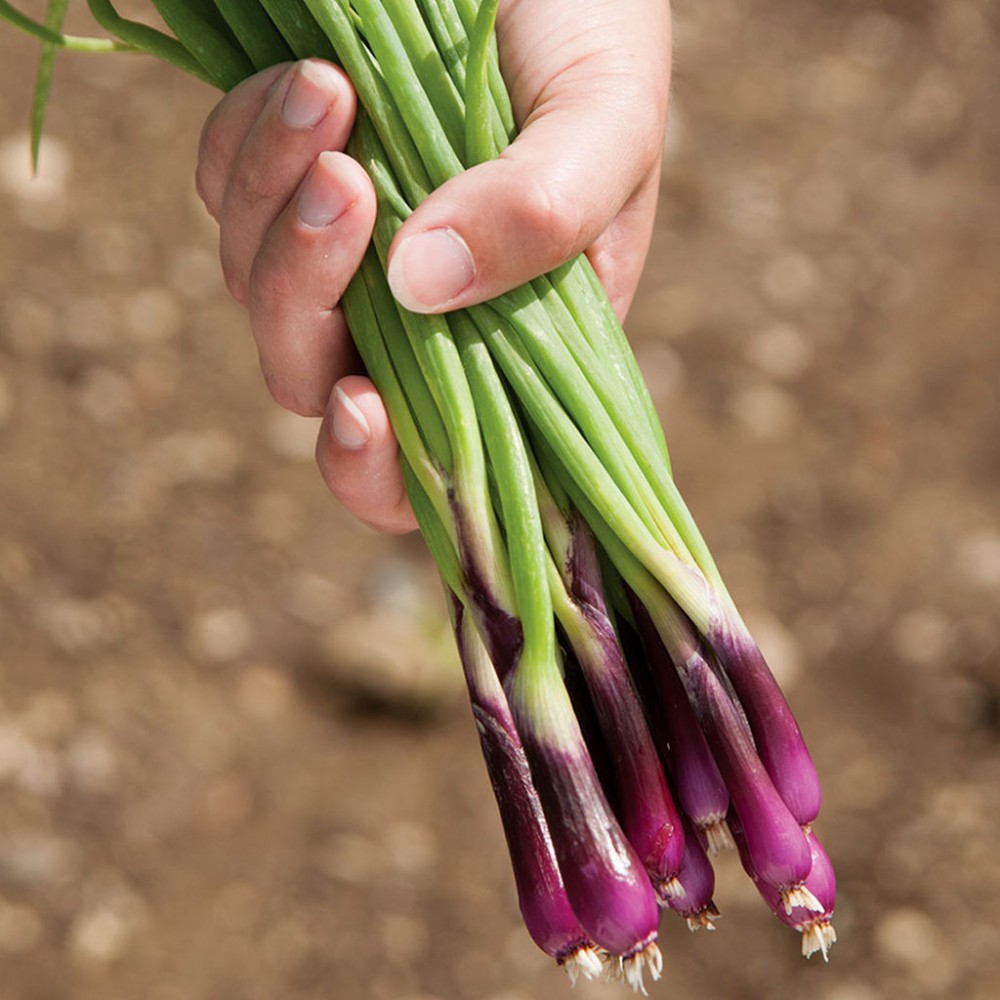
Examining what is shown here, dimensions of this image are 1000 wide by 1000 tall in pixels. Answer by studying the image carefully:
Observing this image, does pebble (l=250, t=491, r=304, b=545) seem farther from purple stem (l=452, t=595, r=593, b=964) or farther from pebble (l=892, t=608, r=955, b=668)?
purple stem (l=452, t=595, r=593, b=964)

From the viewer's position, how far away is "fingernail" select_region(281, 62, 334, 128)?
100 centimetres

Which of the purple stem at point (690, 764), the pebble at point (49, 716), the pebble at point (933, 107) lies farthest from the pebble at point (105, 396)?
the pebble at point (933, 107)

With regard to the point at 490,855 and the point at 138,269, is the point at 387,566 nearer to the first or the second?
the point at 490,855

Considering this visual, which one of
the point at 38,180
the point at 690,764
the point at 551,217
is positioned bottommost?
the point at 38,180

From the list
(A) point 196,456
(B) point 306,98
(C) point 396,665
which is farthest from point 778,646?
(B) point 306,98

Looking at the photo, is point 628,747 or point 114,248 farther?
point 114,248

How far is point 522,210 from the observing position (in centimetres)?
100

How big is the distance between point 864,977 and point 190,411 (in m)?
1.32

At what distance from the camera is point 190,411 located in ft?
7.49

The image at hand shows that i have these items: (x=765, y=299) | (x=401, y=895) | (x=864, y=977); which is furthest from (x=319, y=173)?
(x=765, y=299)

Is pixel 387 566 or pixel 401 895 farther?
pixel 387 566

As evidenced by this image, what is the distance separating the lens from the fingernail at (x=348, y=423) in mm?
1069

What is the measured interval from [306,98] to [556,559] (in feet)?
1.23

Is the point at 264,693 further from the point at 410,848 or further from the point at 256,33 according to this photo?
the point at 256,33
